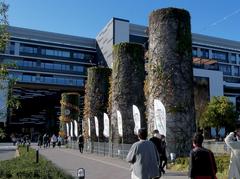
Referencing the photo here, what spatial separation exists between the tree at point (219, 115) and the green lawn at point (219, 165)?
143 ft

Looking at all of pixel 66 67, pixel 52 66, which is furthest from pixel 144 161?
pixel 66 67

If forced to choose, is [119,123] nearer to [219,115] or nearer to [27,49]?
[219,115]

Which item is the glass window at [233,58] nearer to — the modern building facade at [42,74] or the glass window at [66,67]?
the modern building facade at [42,74]

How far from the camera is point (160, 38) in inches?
757

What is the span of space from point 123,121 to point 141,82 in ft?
8.82

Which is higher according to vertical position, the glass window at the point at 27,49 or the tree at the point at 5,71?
the glass window at the point at 27,49

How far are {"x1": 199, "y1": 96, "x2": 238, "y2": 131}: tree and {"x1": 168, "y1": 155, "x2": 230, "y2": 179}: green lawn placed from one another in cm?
4356

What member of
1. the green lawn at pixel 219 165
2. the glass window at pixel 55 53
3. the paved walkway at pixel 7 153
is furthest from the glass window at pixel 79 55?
the green lawn at pixel 219 165

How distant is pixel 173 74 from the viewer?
61.3 ft

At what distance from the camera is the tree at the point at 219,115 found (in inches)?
2320

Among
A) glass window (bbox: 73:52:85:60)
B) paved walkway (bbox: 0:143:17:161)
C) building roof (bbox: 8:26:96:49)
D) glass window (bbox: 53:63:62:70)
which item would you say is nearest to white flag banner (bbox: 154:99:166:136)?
paved walkway (bbox: 0:143:17:161)

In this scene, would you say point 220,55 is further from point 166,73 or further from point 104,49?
point 166,73

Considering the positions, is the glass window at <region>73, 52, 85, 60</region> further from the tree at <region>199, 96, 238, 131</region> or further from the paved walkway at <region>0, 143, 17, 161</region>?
the paved walkway at <region>0, 143, 17, 161</region>

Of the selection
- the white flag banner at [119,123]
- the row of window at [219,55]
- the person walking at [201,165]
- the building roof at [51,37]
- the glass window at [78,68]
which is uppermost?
the building roof at [51,37]
